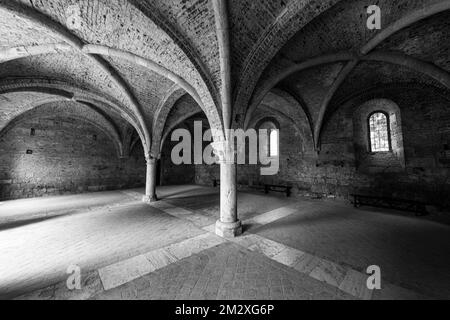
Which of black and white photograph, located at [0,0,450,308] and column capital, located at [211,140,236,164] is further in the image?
column capital, located at [211,140,236,164]

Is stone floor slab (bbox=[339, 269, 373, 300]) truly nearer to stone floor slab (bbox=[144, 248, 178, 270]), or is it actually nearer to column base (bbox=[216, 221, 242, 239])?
column base (bbox=[216, 221, 242, 239])

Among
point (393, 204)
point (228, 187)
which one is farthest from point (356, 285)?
point (393, 204)

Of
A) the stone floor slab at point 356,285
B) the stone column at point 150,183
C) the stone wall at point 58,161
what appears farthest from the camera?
the stone wall at point 58,161

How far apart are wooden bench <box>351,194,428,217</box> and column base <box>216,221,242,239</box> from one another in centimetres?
555

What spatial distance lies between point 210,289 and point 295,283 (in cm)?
121

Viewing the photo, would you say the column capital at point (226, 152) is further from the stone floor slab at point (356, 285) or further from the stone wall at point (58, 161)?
the stone wall at point (58, 161)

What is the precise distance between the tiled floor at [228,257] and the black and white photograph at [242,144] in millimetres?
32

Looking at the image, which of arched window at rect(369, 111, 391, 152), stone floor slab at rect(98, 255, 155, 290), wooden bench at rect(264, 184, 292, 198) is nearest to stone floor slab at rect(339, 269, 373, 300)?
stone floor slab at rect(98, 255, 155, 290)

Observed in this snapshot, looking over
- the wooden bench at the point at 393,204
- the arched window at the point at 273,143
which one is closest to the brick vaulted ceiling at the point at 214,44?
the wooden bench at the point at 393,204

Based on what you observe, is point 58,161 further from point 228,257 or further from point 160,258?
point 228,257

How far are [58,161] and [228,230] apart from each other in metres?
11.6

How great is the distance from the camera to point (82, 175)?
1098cm

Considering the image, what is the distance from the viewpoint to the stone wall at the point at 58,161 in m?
8.91

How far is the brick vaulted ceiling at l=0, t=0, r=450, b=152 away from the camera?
11.7 ft
